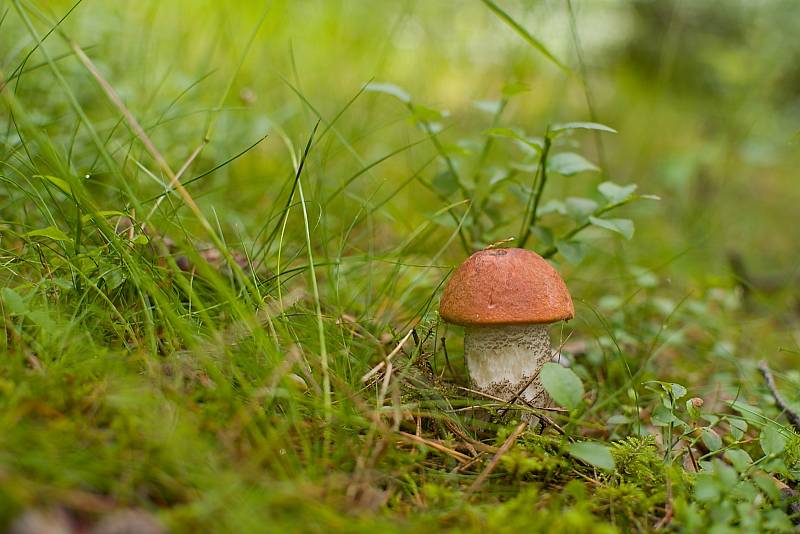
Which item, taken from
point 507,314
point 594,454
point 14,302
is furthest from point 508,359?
point 14,302

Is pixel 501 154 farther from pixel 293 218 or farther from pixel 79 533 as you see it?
pixel 79 533

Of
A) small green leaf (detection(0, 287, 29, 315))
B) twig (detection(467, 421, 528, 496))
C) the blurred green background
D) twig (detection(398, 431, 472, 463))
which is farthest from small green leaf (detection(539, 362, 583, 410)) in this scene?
small green leaf (detection(0, 287, 29, 315))

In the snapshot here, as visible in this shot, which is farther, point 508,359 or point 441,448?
point 508,359

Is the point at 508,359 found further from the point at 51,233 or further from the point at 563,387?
the point at 51,233

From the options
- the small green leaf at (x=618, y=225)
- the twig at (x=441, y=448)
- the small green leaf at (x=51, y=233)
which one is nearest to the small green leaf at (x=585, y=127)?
the small green leaf at (x=618, y=225)

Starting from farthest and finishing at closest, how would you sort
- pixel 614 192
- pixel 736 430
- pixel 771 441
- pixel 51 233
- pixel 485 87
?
1. pixel 485 87
2. pixel 614 192
3. pixel 736 430
4. pixel 51 233
5. pixel 771 441

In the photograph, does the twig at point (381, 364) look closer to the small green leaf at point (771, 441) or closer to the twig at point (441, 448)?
the twig at point (441, 448)

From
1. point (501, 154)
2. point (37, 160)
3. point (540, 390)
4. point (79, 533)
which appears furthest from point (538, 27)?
point (79, 533)
